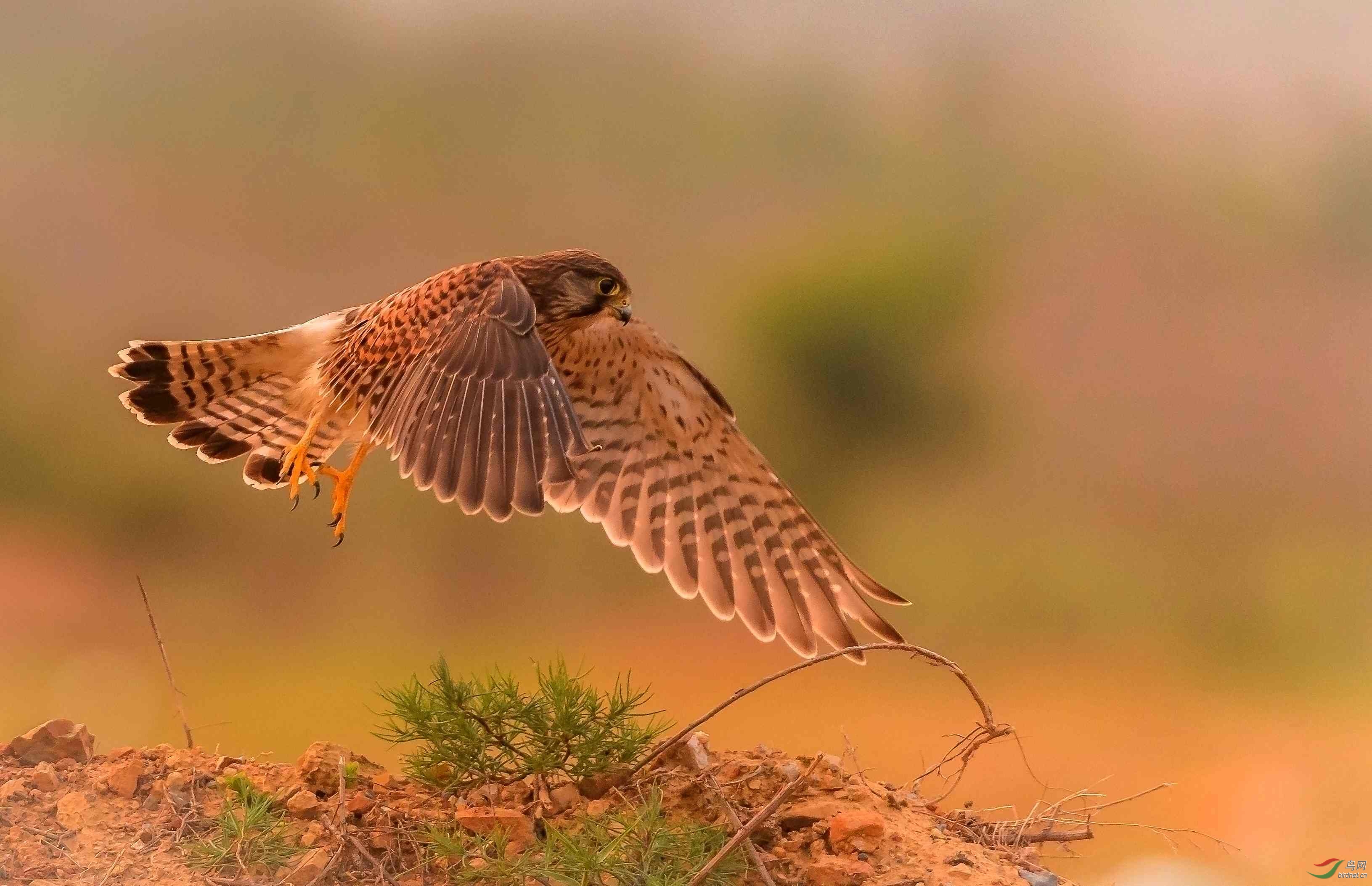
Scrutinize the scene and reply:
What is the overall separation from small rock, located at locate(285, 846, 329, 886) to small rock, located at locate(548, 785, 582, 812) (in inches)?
17.1

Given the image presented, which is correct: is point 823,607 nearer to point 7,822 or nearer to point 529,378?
point 529,378

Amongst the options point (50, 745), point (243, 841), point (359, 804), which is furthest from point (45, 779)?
point (359, 804)

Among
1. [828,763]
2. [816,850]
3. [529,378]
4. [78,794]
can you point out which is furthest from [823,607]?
[78,794]

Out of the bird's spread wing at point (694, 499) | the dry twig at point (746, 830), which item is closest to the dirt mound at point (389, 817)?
the dry twig at point (746, 830)

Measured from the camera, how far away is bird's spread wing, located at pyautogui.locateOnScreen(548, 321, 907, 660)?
295 centimetres

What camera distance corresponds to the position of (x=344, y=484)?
2668mm

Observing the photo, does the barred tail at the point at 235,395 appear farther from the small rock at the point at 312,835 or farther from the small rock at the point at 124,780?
the small rock at the point at 312,835

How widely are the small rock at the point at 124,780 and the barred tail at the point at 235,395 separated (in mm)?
1005

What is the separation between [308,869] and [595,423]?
153 centimetres

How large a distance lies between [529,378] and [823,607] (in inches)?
44.5

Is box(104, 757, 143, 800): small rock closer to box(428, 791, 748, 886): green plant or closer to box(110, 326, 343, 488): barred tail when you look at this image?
Answer: box(428, 791, 748, 886): green plant

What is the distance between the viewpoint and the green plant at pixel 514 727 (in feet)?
7.01

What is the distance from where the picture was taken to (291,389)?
10.3ft

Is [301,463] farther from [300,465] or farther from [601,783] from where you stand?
[601,783]
